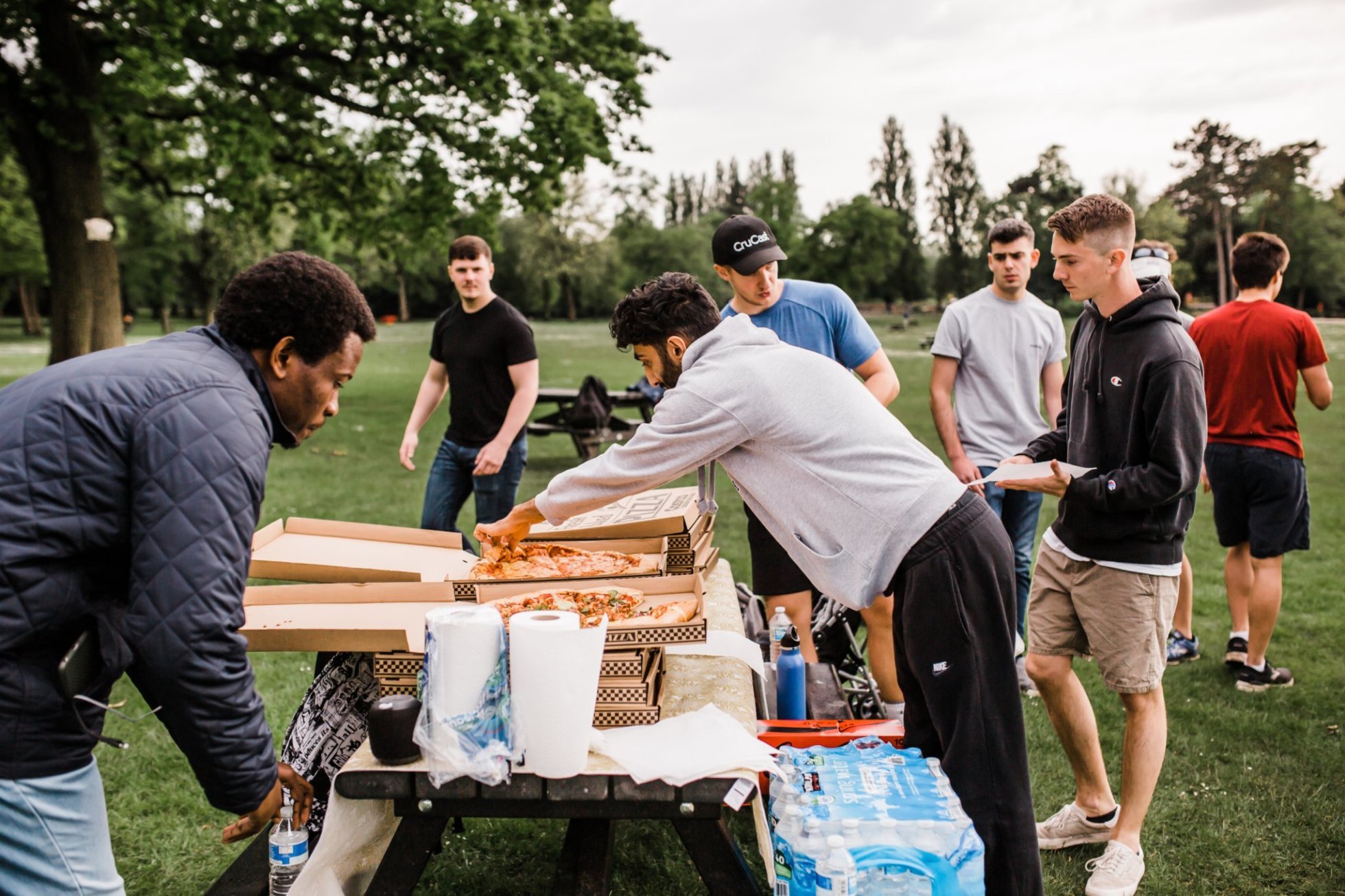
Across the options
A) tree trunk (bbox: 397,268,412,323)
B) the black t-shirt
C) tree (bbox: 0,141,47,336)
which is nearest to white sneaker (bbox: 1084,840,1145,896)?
the black t-shirt

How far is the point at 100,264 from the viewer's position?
15.3 m

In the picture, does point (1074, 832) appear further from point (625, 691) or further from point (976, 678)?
point (625, 691)

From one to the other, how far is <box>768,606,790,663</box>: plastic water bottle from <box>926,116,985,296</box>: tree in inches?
3395

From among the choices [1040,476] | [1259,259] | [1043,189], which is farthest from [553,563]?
[1043,189]

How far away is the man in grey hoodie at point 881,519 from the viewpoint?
2.68m

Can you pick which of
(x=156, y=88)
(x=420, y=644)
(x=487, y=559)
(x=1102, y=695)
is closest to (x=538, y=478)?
(x=156, y=88)

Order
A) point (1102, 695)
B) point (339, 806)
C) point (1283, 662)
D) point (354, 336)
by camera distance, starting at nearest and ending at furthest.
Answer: point (354, 336)
point (339, 806)
point (1102, 695)
point (1283, 662)

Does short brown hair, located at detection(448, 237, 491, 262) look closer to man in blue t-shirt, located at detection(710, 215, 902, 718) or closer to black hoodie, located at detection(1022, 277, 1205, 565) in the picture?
man in blue t-shirt, located at detection(710, 215, 902, 718)

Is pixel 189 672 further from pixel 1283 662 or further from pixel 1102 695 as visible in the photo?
pixel 1283 662

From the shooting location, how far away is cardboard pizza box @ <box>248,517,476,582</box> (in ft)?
10.2

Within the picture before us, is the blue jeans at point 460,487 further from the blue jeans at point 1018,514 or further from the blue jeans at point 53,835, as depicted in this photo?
the blue jeans at point 53,835

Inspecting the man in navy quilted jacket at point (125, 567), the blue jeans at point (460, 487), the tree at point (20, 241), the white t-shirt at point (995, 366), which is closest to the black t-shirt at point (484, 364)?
the blue jeans at point (460, 487)

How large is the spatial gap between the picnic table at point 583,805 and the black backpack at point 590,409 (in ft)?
31.8

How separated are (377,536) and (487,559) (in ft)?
1.66
